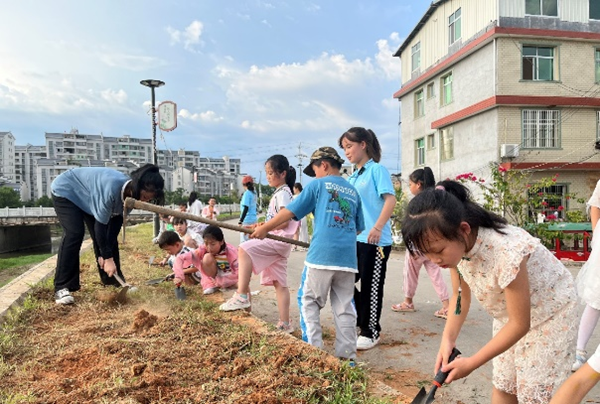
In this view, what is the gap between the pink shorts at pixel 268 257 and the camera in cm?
391

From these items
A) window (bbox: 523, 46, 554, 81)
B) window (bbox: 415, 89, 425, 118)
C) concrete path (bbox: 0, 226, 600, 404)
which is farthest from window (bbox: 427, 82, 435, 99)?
concrete path (bbox: 0, 226, 600, 404)

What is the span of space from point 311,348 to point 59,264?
3.26m

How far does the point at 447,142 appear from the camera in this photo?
65.5 feet

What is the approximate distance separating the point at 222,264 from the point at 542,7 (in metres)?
16.8

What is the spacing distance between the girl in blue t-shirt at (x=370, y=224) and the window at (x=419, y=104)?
746 inches

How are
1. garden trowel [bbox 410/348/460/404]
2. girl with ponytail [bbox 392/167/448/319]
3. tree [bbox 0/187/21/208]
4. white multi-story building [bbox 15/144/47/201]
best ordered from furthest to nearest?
white multi-story building [bbox 15/144/47/201], tree [bbox 0/187/21/208], girl with ponytail [bbox 392/167/448/319], garden trowel [bbox 410/348/460/404]

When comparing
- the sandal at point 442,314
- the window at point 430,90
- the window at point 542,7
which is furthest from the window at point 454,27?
the sandal at point 442,314

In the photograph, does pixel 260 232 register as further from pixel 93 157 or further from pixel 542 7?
pixel 93 157

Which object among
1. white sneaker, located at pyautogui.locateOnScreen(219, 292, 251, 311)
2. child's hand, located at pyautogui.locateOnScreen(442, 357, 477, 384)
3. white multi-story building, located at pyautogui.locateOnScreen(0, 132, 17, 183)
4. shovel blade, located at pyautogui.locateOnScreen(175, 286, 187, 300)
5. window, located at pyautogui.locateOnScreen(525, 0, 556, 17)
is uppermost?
white multi-story building, located at pyautogui.locateOnScreen(0, 132, 17, 183)

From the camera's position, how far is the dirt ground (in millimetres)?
2365

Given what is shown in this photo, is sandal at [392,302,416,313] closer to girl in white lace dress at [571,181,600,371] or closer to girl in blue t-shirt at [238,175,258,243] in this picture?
girl in white lace dress at [571,181,600,371]

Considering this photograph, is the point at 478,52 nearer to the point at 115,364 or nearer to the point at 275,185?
the point at 275,185

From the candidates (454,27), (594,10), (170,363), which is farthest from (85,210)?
(594,10)

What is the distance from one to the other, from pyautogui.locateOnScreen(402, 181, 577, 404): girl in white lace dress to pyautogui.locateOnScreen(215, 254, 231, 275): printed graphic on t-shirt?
3712 mm
